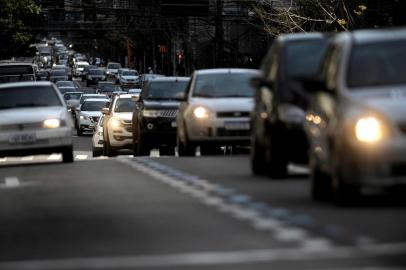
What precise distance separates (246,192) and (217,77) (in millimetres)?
12175

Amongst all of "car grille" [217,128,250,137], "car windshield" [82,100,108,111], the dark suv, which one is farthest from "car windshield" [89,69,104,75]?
the dark suv

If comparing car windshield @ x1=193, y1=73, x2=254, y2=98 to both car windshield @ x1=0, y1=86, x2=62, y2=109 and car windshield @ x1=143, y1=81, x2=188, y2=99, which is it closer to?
car windshield @ x1=0, y1=86, x2=62, y2=109

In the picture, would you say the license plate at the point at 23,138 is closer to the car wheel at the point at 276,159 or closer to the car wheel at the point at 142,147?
the car wheel at the point at 142,147

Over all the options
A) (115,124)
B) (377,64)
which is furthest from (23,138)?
(115,124)

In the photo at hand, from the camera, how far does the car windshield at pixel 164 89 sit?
36.3m

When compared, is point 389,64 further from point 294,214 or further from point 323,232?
point 323,232

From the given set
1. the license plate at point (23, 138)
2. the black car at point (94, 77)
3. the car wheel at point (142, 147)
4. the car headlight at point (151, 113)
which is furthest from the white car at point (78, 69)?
the license plate at point (23, 138)

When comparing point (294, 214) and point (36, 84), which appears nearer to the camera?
point (294, 214)

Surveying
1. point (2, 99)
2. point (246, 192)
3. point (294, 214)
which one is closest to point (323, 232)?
point (294, 214)

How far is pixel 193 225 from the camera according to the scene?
46.7ft

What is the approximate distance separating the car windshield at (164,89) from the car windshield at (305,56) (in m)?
15.5

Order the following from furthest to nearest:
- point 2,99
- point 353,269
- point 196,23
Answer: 1. point 196,23
2. point 2,99
3. point 353,269

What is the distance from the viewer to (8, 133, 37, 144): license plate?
92.2 ft

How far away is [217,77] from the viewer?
3017 cm
